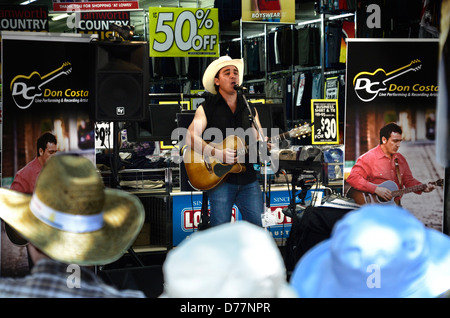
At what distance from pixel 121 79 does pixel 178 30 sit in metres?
3.18

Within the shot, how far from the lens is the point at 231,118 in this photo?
405 centimetres

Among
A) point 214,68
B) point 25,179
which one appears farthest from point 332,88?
point 25,179

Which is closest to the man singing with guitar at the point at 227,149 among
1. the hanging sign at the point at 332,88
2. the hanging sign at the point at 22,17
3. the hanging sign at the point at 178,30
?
the hanging sign at the point at 178,30

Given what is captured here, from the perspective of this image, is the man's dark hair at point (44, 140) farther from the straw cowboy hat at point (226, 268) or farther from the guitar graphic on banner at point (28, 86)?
the straw cowboy hat at point (226, 268)

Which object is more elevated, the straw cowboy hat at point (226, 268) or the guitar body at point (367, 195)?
the straw cowboy hat at point (226, 268)

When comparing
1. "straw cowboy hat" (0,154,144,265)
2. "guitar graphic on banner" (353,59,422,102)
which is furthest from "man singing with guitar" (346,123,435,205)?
"straw cowboy hat" (0,154,144,265)

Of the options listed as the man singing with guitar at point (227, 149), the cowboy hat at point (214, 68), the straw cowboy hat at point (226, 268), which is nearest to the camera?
the straw cowboy hat at point (226, 268)

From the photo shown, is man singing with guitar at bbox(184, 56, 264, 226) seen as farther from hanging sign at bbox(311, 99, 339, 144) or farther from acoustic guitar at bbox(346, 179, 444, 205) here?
hanging sign at bbox(311, 99, 339, 144)

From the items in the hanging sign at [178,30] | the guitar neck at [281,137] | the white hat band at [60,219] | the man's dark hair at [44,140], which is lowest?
the white hat band at [60,219]

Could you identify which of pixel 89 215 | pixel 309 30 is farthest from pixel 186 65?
pixel 89 215

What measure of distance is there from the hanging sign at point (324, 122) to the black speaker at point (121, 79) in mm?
2238

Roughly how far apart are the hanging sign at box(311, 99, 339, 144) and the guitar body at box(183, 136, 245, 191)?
1619mm

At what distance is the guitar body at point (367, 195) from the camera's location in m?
3.71

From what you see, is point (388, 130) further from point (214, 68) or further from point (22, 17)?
point (22, 17)
